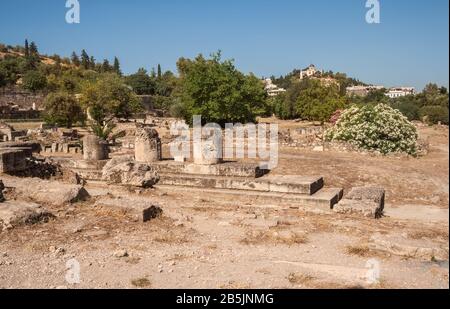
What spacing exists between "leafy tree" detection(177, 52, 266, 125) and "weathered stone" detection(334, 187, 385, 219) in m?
21.1

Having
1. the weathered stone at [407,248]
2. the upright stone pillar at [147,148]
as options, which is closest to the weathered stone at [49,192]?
the upright stone pillar at [147,148]

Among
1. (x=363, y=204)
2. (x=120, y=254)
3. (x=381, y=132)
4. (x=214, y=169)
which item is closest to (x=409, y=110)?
(x=381, y=132)

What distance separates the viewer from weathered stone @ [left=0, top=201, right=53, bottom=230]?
6605mm

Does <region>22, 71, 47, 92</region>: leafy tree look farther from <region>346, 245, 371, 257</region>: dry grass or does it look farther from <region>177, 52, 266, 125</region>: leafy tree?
<region>346, 245, 371, 257</region>: dry grass

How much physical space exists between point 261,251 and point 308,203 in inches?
139

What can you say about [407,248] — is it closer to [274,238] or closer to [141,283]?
[274,238]

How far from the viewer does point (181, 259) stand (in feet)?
18.3

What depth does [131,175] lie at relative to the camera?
34.7 ft

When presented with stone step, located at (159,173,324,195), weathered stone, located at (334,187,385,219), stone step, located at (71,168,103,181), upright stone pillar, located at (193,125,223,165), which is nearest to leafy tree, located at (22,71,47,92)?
stone step, located at (71,168,103,181)

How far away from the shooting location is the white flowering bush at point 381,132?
19.4 m

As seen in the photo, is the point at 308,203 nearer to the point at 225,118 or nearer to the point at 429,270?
the point at 429,270

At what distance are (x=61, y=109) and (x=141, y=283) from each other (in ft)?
108

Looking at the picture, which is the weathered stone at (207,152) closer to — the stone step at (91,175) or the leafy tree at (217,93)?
the stone step at (91,175)
